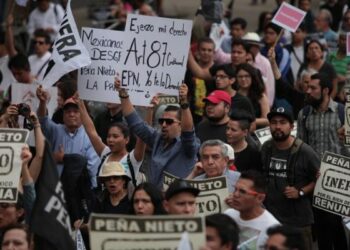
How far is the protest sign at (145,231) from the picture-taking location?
8055mm

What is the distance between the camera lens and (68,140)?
41.8 ft

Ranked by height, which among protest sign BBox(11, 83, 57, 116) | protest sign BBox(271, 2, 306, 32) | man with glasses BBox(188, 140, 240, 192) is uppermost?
protest sign BBox(271, 2, 306, 32)

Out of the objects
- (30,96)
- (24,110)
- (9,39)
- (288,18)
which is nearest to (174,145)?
(24,110)

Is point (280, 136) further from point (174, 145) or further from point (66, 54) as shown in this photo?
point (66, 54)

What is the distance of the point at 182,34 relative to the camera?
41.9ft

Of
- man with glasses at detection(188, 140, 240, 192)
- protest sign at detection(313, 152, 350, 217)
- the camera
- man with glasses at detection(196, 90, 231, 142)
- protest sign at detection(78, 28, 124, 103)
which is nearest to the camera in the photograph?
man with glasses at detection(188, 140, 240, 192)

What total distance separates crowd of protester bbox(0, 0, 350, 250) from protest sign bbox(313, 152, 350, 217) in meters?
0.14

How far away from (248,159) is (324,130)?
3.65 feet

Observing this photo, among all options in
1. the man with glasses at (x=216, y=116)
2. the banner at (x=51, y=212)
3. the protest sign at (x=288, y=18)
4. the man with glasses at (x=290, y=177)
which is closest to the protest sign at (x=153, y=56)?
the man with glasses at (x=216, y=116)

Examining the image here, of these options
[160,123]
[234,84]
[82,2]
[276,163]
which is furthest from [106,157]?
[82,2]

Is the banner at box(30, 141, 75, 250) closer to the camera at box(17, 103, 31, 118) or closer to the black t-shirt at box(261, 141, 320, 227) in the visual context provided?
the camera at box(17, 103, 31, 118)

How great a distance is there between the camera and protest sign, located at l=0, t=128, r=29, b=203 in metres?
10.3

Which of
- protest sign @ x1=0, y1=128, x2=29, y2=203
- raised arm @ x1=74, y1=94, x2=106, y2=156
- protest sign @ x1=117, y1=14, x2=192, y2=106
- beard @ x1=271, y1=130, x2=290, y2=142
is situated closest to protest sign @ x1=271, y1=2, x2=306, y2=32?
protest sign @ x1=117, y1=14, x2=192, y2=106

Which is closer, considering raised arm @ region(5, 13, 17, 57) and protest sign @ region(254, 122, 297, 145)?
protest sign @ region(254, 122, 297, 145)
